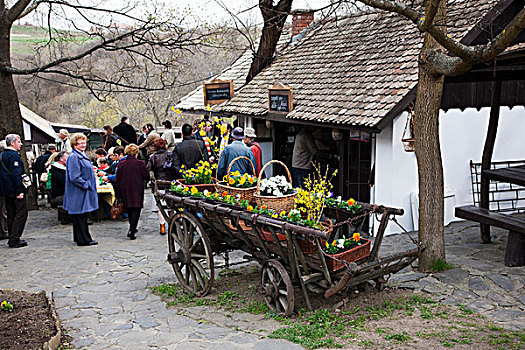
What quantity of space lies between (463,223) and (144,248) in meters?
5.90

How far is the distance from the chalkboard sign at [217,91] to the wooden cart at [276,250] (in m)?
7.13

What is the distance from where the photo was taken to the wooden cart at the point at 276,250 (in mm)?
5312

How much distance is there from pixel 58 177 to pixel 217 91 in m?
4.87

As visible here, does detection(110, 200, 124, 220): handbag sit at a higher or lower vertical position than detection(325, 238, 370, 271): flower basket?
lower

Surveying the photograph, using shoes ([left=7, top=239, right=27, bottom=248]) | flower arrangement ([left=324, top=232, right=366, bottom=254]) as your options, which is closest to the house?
flower arrangement ([left=324, top=232, right=366, bottom=254])

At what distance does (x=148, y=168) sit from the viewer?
10.3m

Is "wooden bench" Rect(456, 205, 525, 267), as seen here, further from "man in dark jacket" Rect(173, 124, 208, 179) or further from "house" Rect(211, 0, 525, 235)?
"man in dark jacket" Rect(173, 124, 208, 179)

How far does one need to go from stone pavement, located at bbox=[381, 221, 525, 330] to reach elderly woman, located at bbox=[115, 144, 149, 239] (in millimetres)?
5085

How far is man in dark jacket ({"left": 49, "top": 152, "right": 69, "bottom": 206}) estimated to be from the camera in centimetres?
1053

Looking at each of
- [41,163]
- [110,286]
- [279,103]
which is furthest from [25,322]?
[41,163]

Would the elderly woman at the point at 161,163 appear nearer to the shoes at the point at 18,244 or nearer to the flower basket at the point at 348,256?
the shoes at the point at 18,244

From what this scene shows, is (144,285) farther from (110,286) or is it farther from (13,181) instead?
(13,181)

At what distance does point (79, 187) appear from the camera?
9.07 metres

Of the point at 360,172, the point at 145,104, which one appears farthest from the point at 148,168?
the point at 145,104
